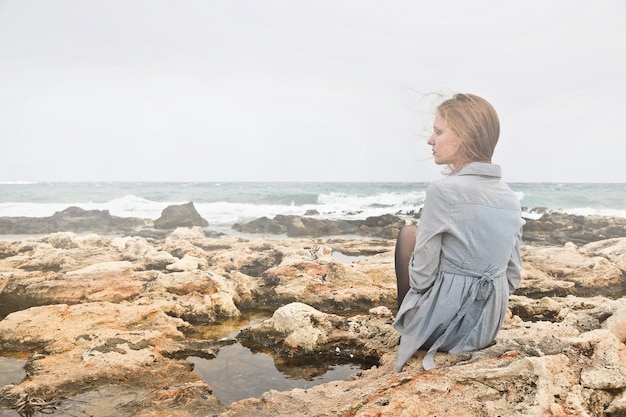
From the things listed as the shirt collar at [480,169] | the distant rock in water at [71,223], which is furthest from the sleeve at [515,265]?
the distant rock in water at [71,223]

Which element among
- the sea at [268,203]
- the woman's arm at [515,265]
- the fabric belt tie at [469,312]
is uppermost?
the woman's arm at [515,265]

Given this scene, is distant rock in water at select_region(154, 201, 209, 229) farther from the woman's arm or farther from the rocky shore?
the woman's arm

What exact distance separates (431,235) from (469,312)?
429 millimetres

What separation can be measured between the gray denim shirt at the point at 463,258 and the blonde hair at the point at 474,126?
0.36 ft

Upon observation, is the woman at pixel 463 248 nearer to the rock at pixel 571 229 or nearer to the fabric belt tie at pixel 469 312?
the fabric belt tie at pixel 469 312

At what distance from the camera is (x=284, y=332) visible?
3543mm

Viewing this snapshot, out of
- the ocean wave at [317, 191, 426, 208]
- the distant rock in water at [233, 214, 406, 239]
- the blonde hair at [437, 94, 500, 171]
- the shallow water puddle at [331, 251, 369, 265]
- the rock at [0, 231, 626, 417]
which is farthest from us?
the ocean wave at [317, 191, 426, 208]

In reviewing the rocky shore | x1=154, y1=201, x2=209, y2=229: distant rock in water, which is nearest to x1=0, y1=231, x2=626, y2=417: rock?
the rocky shore

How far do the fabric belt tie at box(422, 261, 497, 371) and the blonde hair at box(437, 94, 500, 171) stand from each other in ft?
1.80

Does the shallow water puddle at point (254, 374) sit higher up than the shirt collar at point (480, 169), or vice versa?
the shirt collar at point (480, 169)

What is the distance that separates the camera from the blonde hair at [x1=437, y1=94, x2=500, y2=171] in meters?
2.13

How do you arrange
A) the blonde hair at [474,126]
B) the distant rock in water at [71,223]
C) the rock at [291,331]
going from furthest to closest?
1. the distant rock in water at [71,223]
2. the blonde hair at [474,126]
3. the rock at [291,331]

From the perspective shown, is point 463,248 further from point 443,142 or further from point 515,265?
point 443,142

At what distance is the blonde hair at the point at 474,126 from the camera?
2135mm
